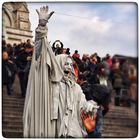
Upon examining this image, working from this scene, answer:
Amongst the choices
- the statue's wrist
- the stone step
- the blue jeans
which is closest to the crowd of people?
the blue jeans

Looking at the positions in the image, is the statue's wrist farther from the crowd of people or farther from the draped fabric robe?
the crowd of people

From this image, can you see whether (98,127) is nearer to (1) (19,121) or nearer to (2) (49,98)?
(2) (49,98)

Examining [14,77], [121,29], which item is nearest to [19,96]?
[14,77]

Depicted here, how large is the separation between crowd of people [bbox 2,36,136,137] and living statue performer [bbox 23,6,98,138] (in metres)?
0.07

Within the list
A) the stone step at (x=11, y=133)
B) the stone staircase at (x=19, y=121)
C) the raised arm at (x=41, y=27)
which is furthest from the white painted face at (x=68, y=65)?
the stone step at (x=11, y=133)

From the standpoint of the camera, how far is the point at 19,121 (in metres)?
15.5

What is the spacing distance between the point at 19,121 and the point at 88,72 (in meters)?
0.96

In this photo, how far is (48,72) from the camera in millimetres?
15547

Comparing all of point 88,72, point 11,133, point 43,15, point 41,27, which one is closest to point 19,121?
point 11,133

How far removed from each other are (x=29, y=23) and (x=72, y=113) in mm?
1128

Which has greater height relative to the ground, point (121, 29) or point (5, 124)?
point (121, 29)

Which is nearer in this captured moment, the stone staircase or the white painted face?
the stone staircase

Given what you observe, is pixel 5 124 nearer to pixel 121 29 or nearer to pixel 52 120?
pixel 52 120

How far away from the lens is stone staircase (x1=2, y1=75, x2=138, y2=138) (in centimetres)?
1541
